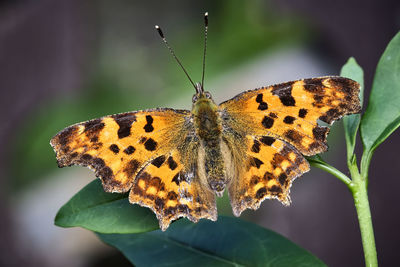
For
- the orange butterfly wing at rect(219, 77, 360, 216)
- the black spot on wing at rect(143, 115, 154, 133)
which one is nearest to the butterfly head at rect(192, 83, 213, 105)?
the orange butterfly wing at rect(219, 77, 360, 216)

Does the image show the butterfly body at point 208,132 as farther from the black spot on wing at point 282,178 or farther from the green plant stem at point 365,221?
the green plant stem at point 365,221

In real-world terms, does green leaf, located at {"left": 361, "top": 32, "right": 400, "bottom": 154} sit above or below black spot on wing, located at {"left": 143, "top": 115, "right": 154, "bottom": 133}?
below

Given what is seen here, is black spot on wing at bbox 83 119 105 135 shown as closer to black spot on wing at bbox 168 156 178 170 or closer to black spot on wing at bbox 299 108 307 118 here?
black spot on wing at bbox 168 156 178 170

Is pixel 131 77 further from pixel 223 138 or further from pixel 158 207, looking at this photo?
pixel 158 207

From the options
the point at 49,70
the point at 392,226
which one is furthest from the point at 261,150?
the point at 49,70

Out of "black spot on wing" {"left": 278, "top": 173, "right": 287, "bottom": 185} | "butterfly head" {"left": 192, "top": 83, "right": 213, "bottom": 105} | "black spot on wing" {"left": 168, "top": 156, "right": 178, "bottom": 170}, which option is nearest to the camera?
"black spot on wing" {"left": 278, "top": 173, "right": 287, "bottom": 185}

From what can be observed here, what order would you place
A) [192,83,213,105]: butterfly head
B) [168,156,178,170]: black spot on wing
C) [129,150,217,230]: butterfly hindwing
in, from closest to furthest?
[129,150,217,230]: butterfly hindwing < [168,156,178,170]: black spot on wing < [192,83,213,105]: butterfly head

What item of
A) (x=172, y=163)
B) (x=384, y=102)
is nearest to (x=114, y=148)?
(x=172, y=163)
